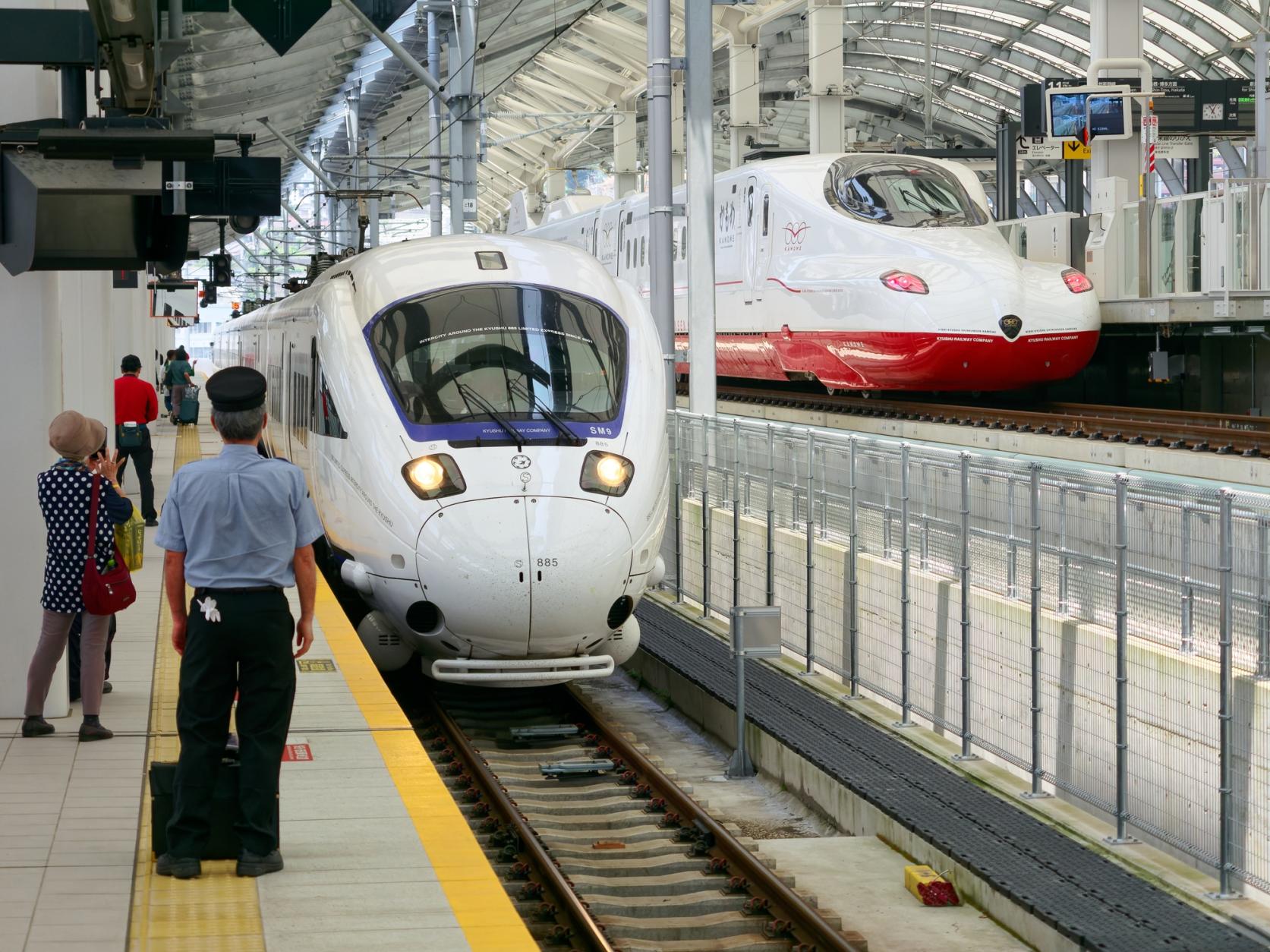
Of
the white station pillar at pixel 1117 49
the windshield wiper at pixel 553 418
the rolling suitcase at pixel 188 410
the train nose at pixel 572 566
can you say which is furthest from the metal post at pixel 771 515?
the rolling suitcase at pixel 188 410

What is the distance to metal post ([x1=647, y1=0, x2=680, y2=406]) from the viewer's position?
611 inches

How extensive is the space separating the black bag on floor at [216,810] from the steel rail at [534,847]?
1521mm

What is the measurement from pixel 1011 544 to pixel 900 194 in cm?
1176

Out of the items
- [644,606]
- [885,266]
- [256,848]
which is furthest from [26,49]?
[885,266]

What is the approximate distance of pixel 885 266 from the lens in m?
18.8

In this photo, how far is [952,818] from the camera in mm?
Answer: 7875

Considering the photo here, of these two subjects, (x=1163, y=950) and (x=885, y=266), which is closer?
(x=1163, y=950)

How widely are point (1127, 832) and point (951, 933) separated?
0.98 metres

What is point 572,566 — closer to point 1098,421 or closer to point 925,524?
point 925,524

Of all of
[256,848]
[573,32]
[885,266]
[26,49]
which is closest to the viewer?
[256,848]

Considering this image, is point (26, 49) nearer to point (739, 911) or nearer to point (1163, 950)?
point (739, 911)

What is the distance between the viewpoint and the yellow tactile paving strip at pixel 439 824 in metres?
5.41

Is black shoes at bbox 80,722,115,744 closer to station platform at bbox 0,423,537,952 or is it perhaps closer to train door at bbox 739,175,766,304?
station platform at bbox 0,423,537,952

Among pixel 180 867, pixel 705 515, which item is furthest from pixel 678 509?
pixel 180 867
